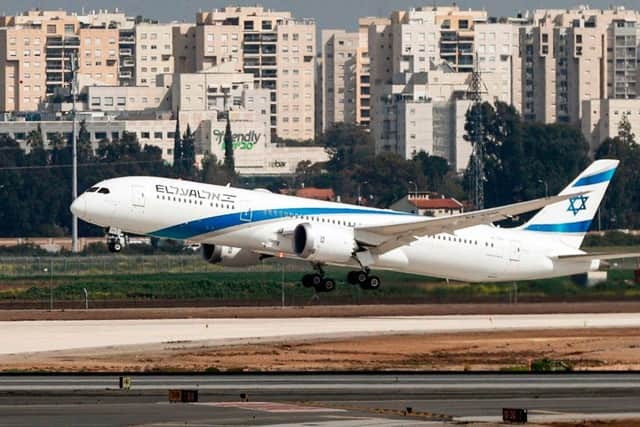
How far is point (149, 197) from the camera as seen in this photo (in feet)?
230

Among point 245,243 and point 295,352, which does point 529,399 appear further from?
point 245,243

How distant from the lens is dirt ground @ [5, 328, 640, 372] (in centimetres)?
5562

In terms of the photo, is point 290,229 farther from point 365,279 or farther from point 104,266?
point 104,266

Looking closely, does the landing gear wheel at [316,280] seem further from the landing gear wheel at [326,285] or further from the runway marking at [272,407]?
the runway marking at [272,407]

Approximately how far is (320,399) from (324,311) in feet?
129

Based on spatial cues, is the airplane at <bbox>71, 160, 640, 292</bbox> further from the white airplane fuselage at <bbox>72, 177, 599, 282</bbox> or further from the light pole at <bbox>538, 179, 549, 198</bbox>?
the light pole at <bbox>538, 179, 549, 198</bbox>

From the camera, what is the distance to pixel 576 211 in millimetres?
81688

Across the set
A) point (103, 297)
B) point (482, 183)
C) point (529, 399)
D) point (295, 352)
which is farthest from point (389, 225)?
point (482, 183)

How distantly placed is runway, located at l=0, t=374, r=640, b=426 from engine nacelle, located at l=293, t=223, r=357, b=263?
2250 centimetres

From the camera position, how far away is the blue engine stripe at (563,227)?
266 ft

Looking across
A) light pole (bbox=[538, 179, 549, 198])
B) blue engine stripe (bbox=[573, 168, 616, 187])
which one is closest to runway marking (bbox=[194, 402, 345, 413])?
blue engine stripe (bbox=[573, 168, 616, 187])

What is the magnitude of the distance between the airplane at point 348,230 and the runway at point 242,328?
79.2 inches

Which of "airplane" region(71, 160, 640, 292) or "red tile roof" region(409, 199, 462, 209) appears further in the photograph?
"red tile roof" region(409, 199, 462, 209)

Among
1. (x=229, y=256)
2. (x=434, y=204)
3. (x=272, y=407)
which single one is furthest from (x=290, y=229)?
(x=434, y=204)
